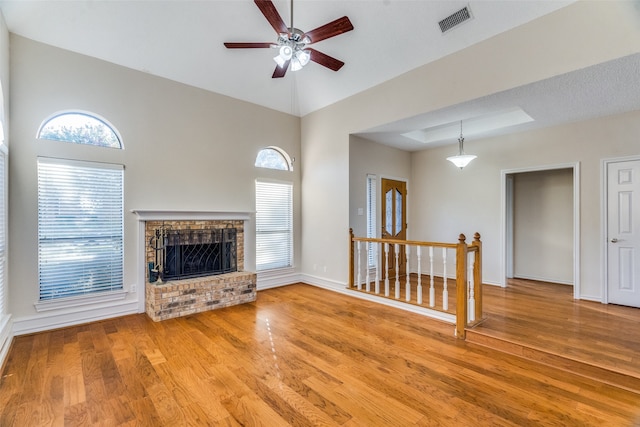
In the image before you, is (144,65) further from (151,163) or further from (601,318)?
(601,318)

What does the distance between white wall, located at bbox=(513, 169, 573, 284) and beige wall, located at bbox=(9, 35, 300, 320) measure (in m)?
4.72

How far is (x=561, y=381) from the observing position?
2.44m

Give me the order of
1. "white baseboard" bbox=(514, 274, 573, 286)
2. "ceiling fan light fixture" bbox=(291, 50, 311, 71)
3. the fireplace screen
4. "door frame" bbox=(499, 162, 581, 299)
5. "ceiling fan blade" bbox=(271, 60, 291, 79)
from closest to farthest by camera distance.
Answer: "ceiling fan light fixture" bbox=(291, 50, 311, 71), "ceiling fan blade" bbox=(271, 60, 291, 79), the fireplace screen, "door frame" bbox=(499, 162, 581, 299), "white baseboard" bbox=(514, 274, 573, 286)

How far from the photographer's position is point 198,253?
465 cm

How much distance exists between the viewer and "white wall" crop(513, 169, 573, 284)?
539 centimetres

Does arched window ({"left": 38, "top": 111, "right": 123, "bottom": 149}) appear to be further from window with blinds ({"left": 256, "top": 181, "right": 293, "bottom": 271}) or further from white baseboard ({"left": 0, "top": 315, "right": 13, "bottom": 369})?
window with blinds ({"left": 256, "top": 181, "right": 293, "bottom": 271})

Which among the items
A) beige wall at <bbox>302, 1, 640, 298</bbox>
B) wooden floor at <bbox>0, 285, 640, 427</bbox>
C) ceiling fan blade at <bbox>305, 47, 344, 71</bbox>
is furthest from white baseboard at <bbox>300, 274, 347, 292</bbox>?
ceiling fan blade at <bbox>305, 47, 344, 71</bbox>

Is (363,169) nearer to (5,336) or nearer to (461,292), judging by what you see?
(461,292)

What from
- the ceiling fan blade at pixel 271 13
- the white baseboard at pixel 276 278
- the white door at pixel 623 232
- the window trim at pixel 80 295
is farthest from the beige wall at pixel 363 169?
the window trim at pixel 80 295

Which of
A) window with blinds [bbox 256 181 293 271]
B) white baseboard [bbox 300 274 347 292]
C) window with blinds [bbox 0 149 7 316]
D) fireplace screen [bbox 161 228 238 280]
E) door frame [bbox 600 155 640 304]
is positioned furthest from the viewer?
window with blinds [bbox 256 181 293 271]

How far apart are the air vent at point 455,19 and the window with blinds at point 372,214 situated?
8.80ft

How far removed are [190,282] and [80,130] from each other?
2.46 m

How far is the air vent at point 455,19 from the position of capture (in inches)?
128

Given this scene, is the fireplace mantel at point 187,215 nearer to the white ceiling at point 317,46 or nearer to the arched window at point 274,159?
the arched window at point 274,159
